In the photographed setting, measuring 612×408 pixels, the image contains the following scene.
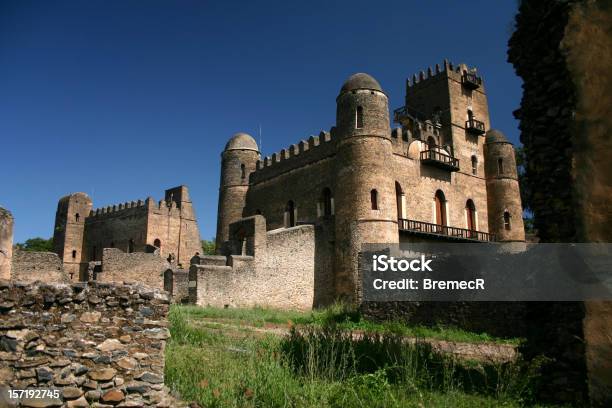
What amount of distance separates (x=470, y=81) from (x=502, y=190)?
6.64 meters

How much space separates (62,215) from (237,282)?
79.0 feet

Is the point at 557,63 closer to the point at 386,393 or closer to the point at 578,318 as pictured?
the point at 578,318

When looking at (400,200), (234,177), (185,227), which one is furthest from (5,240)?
(185,227)

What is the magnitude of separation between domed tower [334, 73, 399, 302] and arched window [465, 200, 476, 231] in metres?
7.55

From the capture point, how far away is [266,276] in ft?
71.5

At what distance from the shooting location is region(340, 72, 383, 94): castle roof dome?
23734mm

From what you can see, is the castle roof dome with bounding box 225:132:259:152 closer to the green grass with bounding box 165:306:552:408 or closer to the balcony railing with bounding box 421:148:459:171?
the balcony railing with bounding box 421:148:459:171

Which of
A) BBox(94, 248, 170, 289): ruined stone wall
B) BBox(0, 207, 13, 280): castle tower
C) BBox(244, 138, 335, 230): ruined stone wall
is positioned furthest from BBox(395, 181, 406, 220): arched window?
BBox(0, 207, 13, 280): castle tower

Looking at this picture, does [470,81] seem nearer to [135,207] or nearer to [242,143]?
[242,143]

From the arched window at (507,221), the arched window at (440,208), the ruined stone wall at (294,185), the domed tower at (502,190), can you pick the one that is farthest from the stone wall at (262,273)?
the arched window at (507,221)

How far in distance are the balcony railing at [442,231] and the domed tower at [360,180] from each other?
1.91 m

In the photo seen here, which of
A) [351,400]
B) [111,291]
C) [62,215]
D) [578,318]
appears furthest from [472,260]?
[62,215]

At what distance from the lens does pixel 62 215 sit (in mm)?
39250

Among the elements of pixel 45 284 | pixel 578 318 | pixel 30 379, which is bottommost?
pixel 30 379
